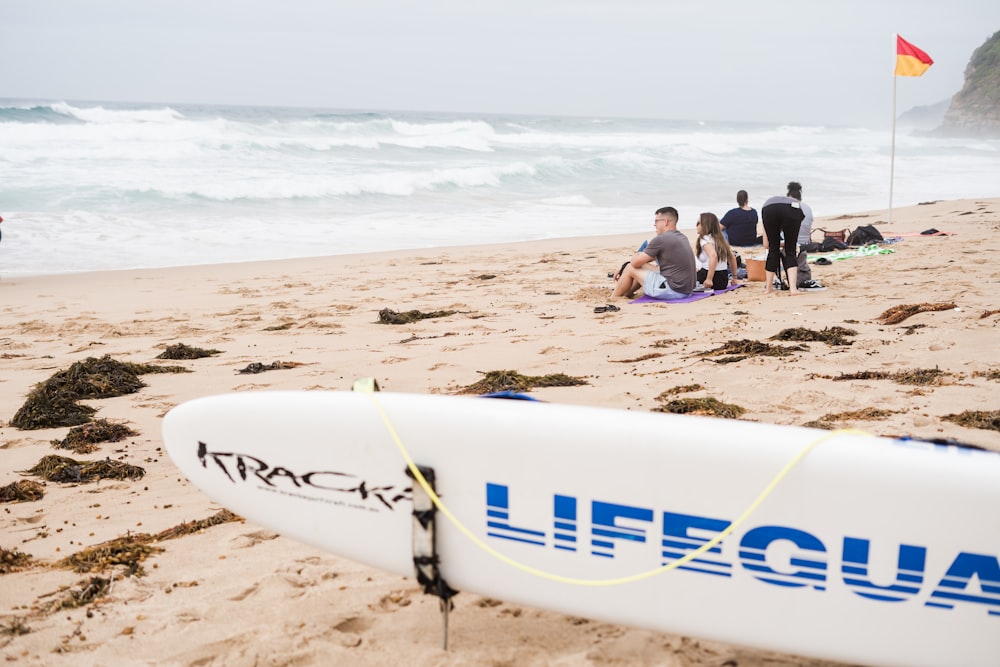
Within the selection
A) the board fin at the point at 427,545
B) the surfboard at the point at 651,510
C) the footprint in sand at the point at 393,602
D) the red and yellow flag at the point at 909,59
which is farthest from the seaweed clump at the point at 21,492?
the red and yellow flag at the point at 909,59

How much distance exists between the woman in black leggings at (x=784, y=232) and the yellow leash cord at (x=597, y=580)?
558 cm

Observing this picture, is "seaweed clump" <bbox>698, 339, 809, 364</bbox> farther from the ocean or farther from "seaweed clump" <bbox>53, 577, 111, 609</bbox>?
the ocean

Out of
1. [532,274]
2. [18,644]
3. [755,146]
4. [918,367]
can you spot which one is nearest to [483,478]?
[18,644]

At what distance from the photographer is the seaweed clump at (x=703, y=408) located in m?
4.07

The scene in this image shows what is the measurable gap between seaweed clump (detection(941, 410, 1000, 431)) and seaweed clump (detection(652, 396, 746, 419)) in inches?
37.6

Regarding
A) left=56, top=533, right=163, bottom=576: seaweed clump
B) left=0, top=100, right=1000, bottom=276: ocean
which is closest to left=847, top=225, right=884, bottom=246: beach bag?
left=0, top=100, right=1000, bottom=276: ocean

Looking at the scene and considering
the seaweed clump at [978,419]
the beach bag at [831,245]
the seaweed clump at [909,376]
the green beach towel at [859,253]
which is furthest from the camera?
the beach bag at [831,245]

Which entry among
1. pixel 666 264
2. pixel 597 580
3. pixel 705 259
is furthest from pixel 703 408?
pixel 705 259

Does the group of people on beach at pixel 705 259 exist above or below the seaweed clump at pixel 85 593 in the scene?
above

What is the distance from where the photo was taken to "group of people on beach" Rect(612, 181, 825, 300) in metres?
7.39

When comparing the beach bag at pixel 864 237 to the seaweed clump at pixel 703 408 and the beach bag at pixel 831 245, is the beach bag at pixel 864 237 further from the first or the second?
the seaweed clump at pixel 703 408

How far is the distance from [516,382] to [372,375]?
0.95 meters

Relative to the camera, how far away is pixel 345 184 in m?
20.2

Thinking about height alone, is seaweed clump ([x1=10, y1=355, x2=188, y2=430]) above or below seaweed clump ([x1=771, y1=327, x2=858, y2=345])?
below
